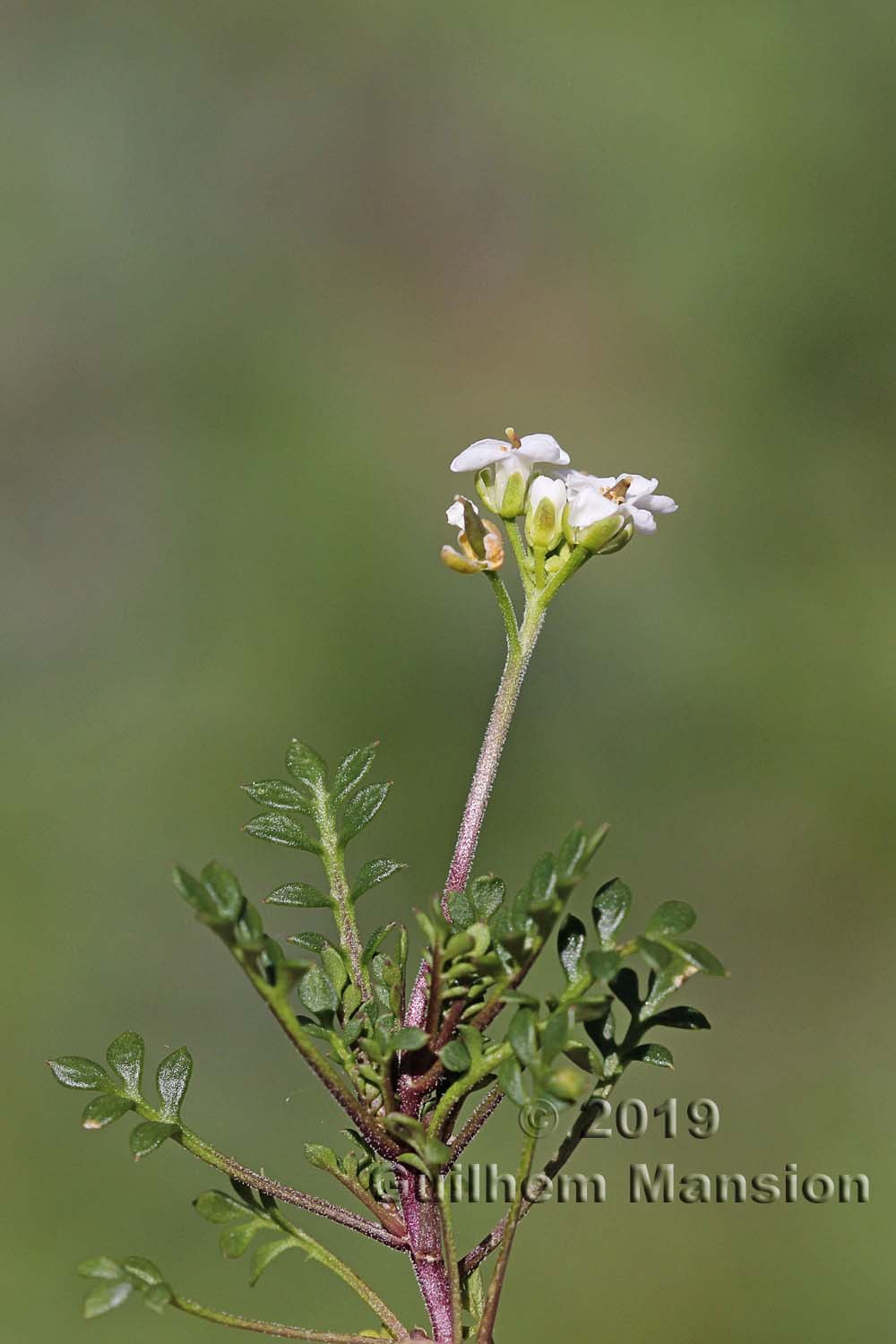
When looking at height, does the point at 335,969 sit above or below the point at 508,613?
below

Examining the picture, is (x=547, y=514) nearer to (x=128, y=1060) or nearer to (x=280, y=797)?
(x=280, y=797)

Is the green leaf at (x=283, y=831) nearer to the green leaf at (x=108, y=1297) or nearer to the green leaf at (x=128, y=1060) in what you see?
the green leaf at (x=128, y=1060)

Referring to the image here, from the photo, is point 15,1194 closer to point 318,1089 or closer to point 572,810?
point 318,1089

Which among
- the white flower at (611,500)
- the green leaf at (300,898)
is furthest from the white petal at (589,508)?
the green leaf at (300,898)

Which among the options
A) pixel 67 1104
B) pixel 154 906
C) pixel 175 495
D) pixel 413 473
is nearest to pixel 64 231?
pixel 175 495

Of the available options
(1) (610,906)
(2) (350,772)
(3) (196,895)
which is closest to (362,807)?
(2) (350,772)

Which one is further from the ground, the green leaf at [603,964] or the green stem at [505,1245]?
the green leaf at [603,964]
